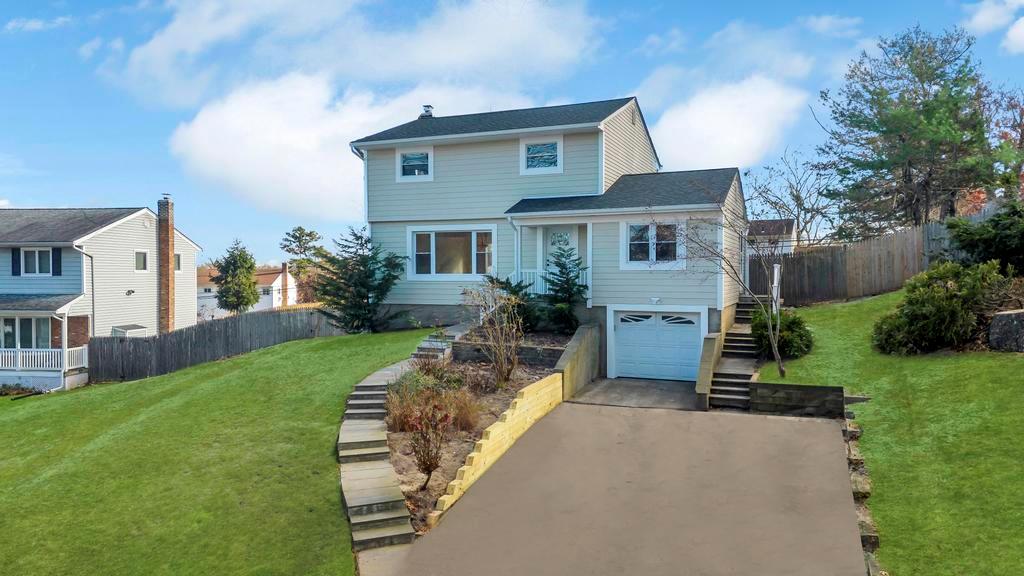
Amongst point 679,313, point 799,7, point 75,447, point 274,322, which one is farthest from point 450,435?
point 274,322

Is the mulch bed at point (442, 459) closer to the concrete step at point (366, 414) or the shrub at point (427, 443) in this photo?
the shrub at point (427, 443)

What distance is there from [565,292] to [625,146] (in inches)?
259

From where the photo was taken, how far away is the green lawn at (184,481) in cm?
739

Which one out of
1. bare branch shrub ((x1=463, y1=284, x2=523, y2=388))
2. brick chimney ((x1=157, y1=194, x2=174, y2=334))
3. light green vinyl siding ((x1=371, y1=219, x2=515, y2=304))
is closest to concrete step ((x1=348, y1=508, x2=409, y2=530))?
bare branch shrub ((x1=463, y1=284, x2=523, y2=388))

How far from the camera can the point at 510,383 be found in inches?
526

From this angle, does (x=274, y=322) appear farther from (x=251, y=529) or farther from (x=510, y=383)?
(x=251, y=529)

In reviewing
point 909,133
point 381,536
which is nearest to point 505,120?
point 381,536

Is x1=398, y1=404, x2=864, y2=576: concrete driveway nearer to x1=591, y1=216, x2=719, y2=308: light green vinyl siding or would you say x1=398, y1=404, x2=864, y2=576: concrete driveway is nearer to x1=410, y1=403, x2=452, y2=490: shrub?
x1=410, y1=403, x2=452, y2=490: shrub

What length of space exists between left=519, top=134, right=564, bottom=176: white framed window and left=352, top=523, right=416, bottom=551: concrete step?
13308 millimetres

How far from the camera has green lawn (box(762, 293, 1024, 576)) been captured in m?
6.33

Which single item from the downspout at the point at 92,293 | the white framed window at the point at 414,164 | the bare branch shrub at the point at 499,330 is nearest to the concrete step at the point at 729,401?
the bare branch shrub at the point at 499,330

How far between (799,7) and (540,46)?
21.4ft

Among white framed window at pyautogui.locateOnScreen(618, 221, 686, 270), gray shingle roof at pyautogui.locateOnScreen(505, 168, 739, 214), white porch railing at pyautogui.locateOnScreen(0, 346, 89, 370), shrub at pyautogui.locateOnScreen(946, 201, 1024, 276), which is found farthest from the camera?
white porch railing at pyautogui.locateOnScreen(0, 346, 89, 370)

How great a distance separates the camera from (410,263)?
67.4ft
